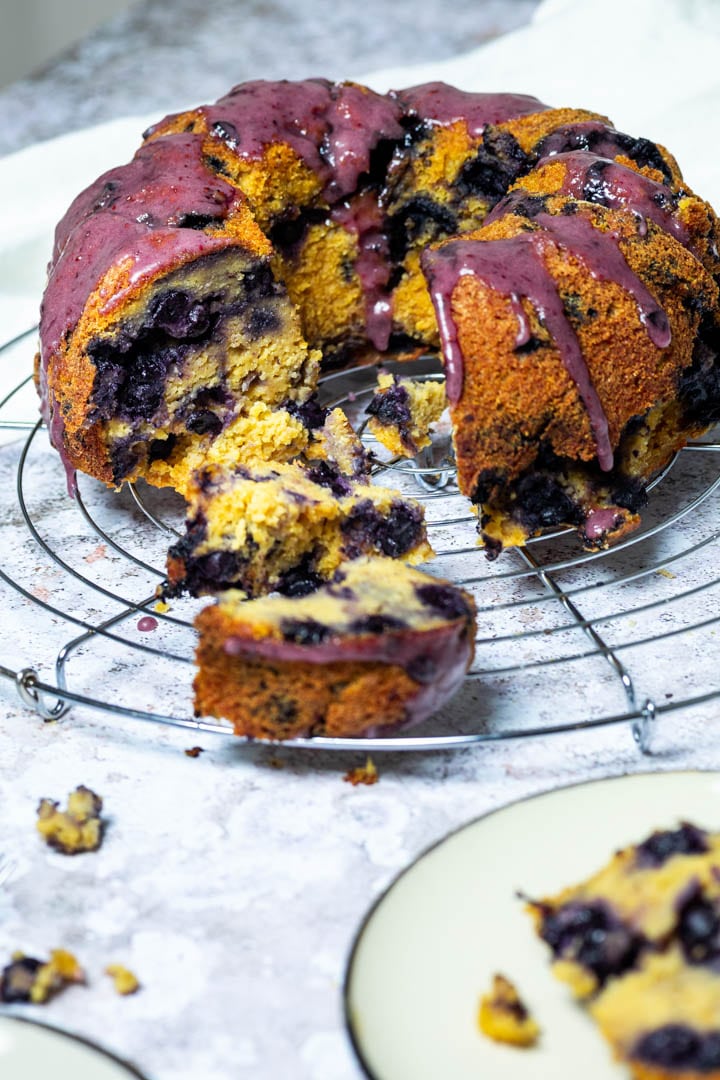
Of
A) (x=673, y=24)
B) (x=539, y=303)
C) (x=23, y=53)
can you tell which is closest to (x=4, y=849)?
(x=539, y=303)

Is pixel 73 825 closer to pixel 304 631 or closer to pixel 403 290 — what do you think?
pixel 304 631

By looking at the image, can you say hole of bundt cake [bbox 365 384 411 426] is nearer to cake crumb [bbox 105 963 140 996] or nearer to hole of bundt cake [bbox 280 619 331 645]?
hole of bundt cake [bbox 280 619 331 645]

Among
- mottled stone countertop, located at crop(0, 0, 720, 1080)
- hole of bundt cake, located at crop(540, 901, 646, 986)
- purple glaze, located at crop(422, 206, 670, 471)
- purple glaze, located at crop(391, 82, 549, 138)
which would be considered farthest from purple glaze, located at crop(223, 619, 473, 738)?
purple glaze, located at crop(391, 82, 549, 138)

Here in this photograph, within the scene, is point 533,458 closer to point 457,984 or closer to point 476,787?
point 476,787

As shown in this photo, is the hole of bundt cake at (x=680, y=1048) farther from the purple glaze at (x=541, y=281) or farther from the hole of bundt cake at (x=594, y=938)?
the purple glaze at (x=541, y=281)

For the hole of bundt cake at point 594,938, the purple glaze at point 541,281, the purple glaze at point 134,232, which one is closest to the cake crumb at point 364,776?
the hole of bundt cake at point 594,938
